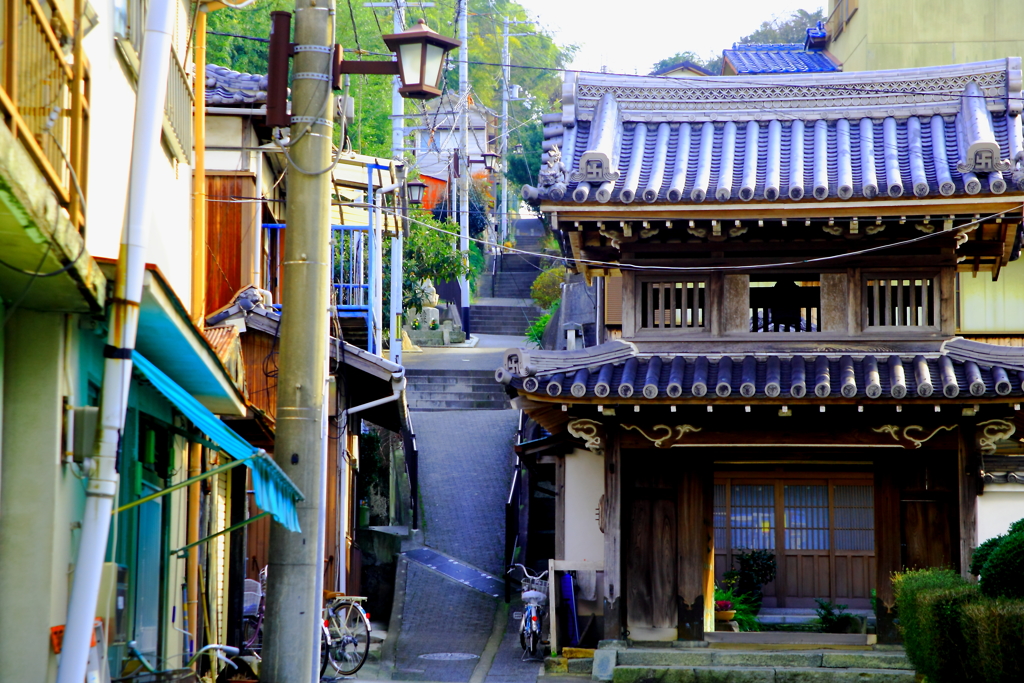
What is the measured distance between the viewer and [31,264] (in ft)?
18.6

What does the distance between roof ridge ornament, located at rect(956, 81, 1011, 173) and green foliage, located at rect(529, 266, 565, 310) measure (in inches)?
1126

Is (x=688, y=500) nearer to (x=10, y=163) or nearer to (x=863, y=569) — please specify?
(x=863, y=569)

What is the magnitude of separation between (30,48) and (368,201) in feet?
45.2

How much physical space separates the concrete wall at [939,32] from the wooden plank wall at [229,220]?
19.6m

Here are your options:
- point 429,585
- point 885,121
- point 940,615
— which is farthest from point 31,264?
point 429,585

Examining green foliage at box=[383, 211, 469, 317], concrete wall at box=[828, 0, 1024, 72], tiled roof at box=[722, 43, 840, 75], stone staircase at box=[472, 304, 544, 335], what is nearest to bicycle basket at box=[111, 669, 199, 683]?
concrete wall at box=[828, 0, 1024, 72]

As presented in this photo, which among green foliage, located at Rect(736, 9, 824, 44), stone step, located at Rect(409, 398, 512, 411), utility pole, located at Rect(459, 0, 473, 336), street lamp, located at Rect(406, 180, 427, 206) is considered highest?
green foliage, located at Rect(736, 9, 824, 44)

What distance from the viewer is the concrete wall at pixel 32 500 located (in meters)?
6.35

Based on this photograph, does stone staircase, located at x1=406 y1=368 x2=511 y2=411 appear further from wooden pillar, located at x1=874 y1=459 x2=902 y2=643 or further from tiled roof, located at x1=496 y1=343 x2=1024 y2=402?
wooden pillar, located at x1=874 y1=459 x2=902 y2=643

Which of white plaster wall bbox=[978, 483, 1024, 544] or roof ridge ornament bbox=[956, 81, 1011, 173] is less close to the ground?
roof ridge ornament bbox=[956, 81, 1011, 173]

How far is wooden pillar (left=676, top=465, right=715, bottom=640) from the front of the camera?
53.1 ft

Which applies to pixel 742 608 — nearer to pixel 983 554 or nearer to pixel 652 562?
pixel 652 562

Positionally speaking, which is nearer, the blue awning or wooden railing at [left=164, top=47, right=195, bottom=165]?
the blue awning

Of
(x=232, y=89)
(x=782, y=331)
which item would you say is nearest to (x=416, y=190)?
(x=232, y=89)
